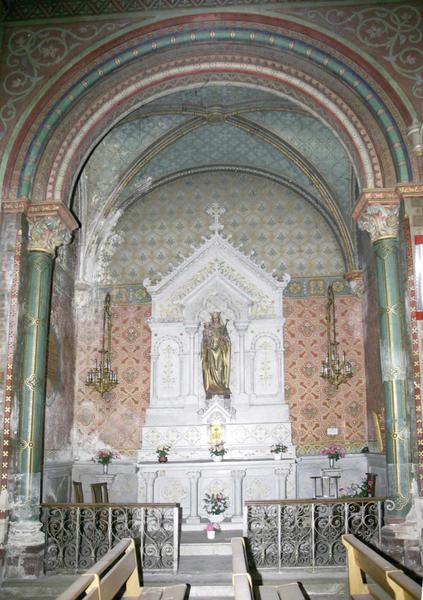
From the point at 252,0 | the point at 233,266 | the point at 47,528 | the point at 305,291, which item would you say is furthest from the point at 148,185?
the point at 47,528

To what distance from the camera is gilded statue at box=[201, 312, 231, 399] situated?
14.2m

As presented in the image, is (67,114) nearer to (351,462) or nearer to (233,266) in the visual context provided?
(233,266)

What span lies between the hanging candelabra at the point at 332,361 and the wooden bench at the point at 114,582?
829 centimetres

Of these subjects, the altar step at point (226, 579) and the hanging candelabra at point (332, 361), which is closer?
the altar step at point (226, 579)

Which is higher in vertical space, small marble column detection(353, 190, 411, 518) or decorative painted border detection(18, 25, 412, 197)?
decorative painted border detection(18, 25, 412, 197)

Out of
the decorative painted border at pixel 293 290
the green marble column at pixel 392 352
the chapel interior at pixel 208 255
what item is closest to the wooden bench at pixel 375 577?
the green marble column at pixel 392 352

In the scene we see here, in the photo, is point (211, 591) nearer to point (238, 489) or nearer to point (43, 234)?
point (238, 489)

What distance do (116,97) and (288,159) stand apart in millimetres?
4948

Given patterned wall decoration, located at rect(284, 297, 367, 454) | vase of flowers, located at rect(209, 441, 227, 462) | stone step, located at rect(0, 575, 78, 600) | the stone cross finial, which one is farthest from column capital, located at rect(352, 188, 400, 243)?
stone step, located at rect(0, 575, 78, 600)

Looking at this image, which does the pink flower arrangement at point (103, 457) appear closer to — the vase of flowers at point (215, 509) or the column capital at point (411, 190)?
the vase of flowers at point (215, 509)

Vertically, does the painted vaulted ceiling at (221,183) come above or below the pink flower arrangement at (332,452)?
above

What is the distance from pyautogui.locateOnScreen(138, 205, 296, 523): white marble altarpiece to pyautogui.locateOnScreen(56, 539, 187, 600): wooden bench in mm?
6827

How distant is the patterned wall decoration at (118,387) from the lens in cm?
1462

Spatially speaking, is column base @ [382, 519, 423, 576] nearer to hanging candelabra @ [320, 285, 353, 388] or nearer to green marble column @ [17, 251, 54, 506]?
green marble column @ [17, 251, 54, 506]
